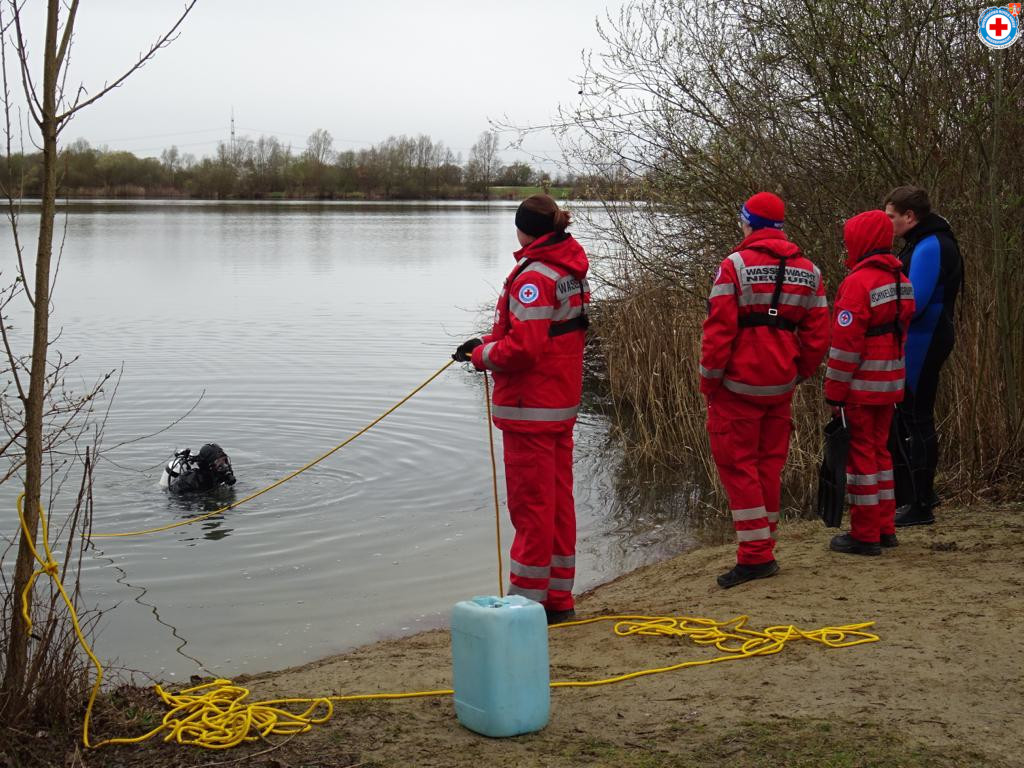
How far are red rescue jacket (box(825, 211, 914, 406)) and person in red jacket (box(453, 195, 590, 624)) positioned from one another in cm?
162

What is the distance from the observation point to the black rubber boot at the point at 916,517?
7.57 m

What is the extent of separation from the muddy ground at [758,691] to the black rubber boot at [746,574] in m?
0.06

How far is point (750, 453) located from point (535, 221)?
1.74 m

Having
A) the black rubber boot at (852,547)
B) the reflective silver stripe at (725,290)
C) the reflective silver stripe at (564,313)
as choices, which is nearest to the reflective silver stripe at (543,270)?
the reflective silver stripe at (564,313)

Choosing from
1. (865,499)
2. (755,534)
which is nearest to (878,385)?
(865,499)

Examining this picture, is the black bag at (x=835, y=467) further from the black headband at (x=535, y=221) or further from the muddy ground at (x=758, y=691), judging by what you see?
the black headband at (x=535, y=221)

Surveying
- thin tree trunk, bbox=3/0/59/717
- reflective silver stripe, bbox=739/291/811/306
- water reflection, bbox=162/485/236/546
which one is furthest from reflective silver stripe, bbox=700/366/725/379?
water reflection, bbox=162/485/236/546

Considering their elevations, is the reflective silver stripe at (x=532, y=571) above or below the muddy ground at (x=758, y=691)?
above

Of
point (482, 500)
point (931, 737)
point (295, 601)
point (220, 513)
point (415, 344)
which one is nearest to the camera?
point (931, 737)

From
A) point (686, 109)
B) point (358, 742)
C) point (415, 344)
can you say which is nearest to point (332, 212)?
point (415, 344)

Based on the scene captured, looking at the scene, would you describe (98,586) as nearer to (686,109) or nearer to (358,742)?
(358,742)

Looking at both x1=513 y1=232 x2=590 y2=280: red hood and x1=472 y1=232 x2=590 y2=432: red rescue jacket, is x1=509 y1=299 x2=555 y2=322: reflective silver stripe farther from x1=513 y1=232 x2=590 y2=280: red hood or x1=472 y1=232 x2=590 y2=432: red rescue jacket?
x1=513 y1=232 x2=590 y2=280: red hood

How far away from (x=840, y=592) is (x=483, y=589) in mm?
2624

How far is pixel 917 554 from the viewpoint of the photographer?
22.3ft
